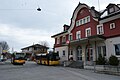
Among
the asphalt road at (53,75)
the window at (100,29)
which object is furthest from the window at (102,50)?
the asphalt road at (53,75)

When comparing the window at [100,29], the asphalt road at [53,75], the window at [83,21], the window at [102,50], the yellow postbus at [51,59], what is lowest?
Answer: the asphalt road at [53,75]

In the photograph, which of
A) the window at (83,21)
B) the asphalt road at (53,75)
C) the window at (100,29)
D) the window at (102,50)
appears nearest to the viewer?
the asphalt road at (53,75)

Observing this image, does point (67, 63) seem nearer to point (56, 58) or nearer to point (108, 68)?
point (56, 58)

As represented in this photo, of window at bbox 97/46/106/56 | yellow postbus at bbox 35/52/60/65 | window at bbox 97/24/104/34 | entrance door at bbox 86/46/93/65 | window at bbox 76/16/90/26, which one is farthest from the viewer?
yellow postbus at bbox 35/52/60/65

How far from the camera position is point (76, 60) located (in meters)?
32.8

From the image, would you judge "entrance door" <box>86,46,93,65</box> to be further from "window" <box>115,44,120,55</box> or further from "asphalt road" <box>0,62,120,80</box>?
"asphalt road" <box>0,62,120,80</box>

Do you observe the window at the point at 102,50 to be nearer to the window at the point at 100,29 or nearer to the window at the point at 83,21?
the window at the point at 100,29

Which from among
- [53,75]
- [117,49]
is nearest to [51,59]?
[117,49]

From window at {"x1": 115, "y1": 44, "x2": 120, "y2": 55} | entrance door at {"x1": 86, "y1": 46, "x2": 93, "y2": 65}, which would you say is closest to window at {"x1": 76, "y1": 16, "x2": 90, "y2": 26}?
entrance door at {"x1": 86, "y1": 46, "x2": 93, "y2": 65}

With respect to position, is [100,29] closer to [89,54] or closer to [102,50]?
[102,50]

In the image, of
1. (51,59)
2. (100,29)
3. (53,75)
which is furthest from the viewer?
(51,59)

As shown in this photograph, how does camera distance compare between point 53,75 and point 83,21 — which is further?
point 83,21

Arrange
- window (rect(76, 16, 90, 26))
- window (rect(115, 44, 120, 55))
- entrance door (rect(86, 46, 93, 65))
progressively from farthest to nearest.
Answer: window (rect(76, 16, 90, 26))
entrance door (rect(86, 46, 93, 65))
window (rect(115, 44, 120, 55))

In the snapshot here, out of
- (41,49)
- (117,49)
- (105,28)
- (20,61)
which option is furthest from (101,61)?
(41,49)
